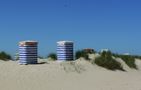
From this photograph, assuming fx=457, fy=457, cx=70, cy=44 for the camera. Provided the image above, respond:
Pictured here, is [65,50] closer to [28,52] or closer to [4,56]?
[28,52]

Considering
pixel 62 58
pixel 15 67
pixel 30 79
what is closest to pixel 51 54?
pixel 62 58

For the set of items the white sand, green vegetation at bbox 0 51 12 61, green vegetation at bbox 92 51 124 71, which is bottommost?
the white sand

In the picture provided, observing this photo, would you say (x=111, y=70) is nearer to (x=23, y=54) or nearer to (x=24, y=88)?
(x=23, y=54)

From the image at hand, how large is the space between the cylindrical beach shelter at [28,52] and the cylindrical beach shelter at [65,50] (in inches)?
71.3

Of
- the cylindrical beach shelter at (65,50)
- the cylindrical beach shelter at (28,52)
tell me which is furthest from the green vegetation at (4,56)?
the cylindrical beach shelter at (65,50)

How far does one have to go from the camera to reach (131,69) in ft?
103

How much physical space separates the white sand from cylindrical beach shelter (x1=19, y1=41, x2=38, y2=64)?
60cm

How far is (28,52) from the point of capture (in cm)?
2592

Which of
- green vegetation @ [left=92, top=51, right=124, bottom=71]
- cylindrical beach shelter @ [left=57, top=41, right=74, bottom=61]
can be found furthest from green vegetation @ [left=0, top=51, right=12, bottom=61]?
green vegetation @ [left=92, top=51, right=124, bottom=71]

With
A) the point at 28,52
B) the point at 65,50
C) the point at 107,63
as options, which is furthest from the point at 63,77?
the point at 107,63

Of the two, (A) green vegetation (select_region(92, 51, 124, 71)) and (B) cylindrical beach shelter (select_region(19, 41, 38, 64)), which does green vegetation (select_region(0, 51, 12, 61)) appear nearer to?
(B) cylindrical beach shelter (select_region(19, 41, 38, 64))

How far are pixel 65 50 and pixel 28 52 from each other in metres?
2.44

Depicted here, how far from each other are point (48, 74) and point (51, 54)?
27.7 ft

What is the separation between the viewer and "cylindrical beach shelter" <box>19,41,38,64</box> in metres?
25.9
